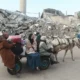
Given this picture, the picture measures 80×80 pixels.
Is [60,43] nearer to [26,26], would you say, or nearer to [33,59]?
[33,59]

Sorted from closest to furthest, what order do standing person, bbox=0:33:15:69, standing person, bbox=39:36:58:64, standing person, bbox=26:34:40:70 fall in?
standing person, bbox=0:33:15:69 → standing person, bbox=26:34:40:70 → standing person, bbox=39:36:58:64

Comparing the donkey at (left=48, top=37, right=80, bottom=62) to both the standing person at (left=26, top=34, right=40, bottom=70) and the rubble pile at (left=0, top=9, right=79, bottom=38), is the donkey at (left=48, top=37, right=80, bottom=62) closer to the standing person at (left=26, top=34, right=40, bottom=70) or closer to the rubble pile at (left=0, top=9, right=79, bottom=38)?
the standing person at (left=26, top=34, right=40, bottom=70)

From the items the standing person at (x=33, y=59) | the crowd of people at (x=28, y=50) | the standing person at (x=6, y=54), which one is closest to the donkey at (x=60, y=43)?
the crowd of people at (x=28, y=50)

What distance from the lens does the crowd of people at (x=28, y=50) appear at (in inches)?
301

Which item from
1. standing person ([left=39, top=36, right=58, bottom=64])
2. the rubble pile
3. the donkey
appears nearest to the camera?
standing person ([left=39, top=36, right=58, bottom=64])

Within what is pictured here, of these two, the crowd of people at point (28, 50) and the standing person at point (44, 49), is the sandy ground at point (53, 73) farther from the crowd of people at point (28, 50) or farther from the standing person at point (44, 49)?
the standing person at point (44, 49)

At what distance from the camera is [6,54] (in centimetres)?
764

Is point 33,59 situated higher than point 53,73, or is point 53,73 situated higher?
point 33,59

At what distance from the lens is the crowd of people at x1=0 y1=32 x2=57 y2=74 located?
7641mm

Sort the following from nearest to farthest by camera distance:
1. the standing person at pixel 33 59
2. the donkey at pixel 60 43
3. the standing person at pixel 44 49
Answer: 1. the standing person at pixel 33 59
2. the standing person at pixel 44 49
3. the donkey at pixel 60 43

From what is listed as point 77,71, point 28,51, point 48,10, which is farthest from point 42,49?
point 48,10

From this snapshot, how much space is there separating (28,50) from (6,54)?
1238mm

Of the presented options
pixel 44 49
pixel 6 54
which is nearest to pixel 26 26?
pixel 44 49

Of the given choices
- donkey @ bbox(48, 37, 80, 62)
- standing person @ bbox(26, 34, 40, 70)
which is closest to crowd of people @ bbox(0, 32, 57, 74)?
standing person @ bbox(26, 34, 40, 70)
